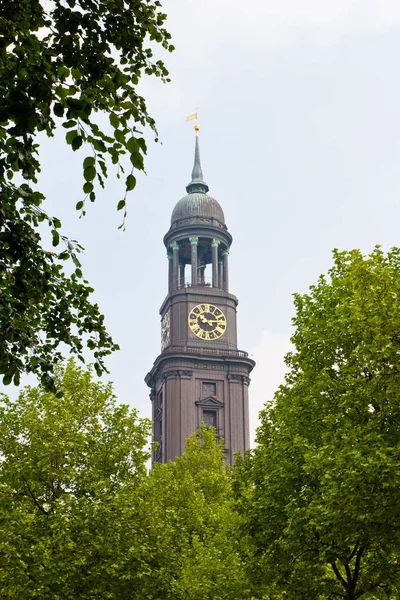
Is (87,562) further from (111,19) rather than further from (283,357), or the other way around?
(111,19)

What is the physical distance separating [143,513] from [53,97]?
836 inches

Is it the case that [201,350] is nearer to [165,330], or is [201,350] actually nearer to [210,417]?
[165,330]

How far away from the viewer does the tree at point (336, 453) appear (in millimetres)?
18547

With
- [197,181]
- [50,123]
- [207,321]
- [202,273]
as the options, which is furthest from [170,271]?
[50,123]

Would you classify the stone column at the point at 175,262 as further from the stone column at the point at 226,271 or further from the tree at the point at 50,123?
the tree at the point at 50,123

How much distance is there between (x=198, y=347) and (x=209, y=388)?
439 cm

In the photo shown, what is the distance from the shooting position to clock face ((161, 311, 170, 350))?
281ft

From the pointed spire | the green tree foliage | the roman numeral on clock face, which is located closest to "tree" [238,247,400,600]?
the green tree foliage

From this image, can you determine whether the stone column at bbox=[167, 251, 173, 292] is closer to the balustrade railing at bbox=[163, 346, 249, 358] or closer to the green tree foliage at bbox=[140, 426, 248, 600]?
the balustrade railing at bbox=[163, 346, 249, 358]

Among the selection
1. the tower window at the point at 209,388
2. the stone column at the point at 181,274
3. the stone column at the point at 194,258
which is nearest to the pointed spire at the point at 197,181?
the stone column at the point at 181,274

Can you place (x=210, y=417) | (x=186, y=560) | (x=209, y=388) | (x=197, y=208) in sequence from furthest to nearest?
1. (x=197, y=208)
2. (x=209, y=388)
3. (x=210, y=417)
4. (x=186, y=560)

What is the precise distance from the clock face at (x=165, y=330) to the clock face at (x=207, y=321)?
346 cm

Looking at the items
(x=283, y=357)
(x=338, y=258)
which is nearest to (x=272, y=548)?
A: (x=283, y=357)

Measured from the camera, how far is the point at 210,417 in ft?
263
